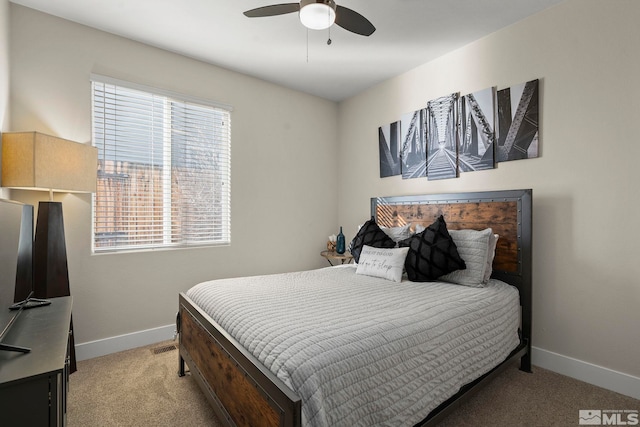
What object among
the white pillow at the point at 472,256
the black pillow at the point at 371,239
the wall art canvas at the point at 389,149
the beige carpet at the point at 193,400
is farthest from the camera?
the wall art canvas at the point at 389,149

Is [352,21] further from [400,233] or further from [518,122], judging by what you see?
[400,233]

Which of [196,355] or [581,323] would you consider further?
[581,323]

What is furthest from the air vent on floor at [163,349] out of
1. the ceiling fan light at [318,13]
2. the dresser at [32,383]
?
the ceiling fan light at [318,13]

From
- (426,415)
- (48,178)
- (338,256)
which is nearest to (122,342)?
(48,178)

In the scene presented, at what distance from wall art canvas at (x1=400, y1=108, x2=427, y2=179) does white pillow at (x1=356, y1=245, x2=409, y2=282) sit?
112 centimetres

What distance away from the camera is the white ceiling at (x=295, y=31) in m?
2.42

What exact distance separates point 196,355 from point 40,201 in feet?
5.70

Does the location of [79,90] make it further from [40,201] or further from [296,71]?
[296,71]

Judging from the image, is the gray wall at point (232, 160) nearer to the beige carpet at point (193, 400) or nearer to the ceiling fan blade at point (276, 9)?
the beige carpet at point (193, 400)

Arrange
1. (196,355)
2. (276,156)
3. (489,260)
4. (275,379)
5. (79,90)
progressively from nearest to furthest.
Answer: (275,379) < (196,355) < (489,260) < (79,90) < (276,156)

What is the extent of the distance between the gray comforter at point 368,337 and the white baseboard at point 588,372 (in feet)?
1.41

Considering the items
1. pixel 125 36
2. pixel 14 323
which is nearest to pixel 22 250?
pixel 14 323

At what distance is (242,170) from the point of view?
3615 mm

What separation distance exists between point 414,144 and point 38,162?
127 inches
